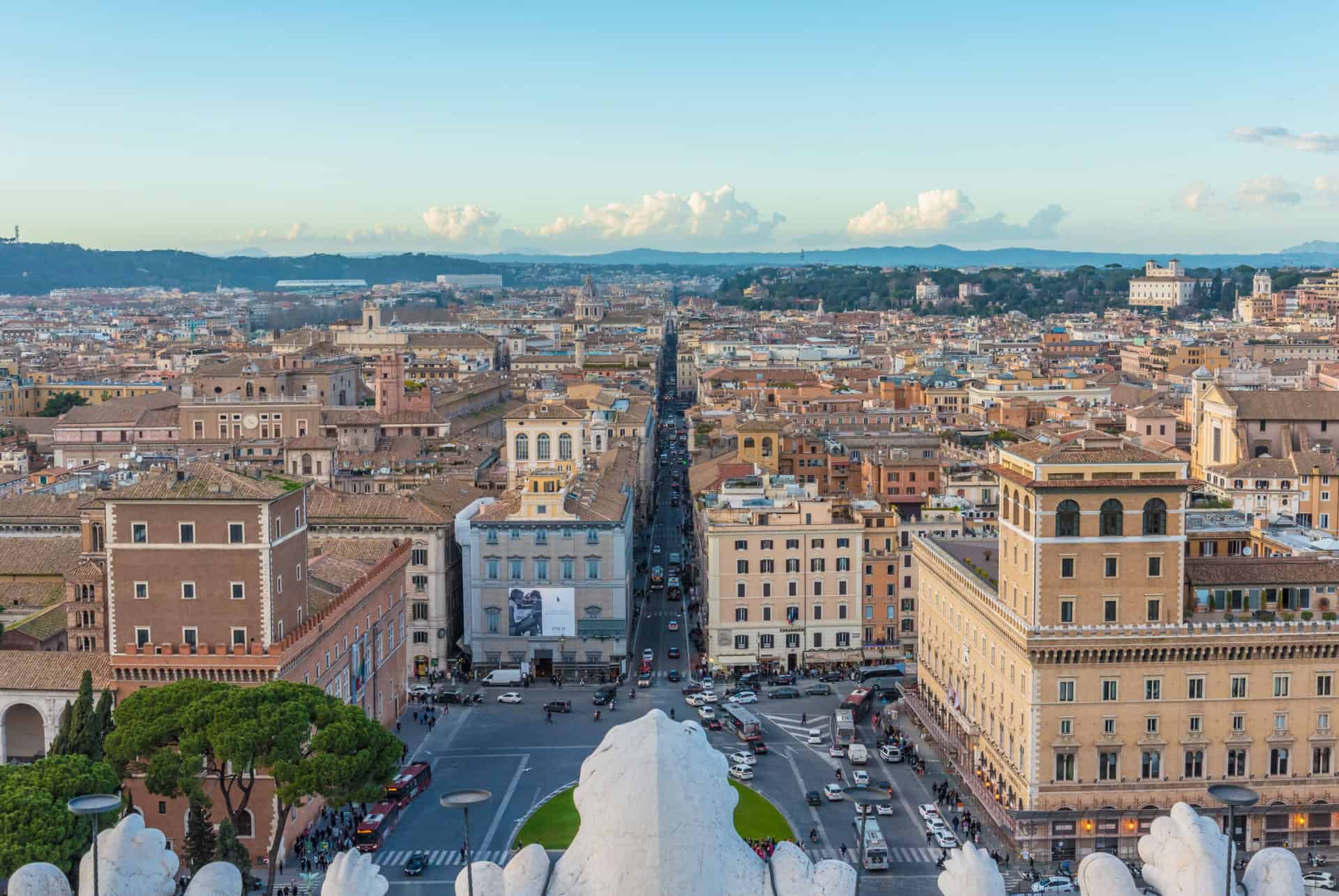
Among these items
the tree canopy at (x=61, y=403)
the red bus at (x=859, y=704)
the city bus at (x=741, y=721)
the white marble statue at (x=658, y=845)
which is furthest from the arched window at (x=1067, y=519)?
the tree canopy at (x=61, y=403)

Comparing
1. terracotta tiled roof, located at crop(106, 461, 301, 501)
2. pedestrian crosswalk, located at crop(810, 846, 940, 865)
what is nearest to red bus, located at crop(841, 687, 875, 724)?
pedestrian crosswalk, located at crop(810, 846, 940, 865)

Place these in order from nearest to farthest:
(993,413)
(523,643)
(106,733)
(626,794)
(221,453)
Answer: (626,794) < (106,733) < (523,643) < (221,453) < (993,413)

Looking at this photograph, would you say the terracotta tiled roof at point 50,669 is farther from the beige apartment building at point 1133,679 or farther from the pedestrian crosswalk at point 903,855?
the beige apartment building at point 1133,679

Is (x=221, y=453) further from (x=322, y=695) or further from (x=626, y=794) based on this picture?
(x=626, y=794)

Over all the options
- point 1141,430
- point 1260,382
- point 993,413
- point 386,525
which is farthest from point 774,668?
point 1260,382

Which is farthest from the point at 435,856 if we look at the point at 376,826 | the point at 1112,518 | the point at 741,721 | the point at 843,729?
the point at 1112,518
